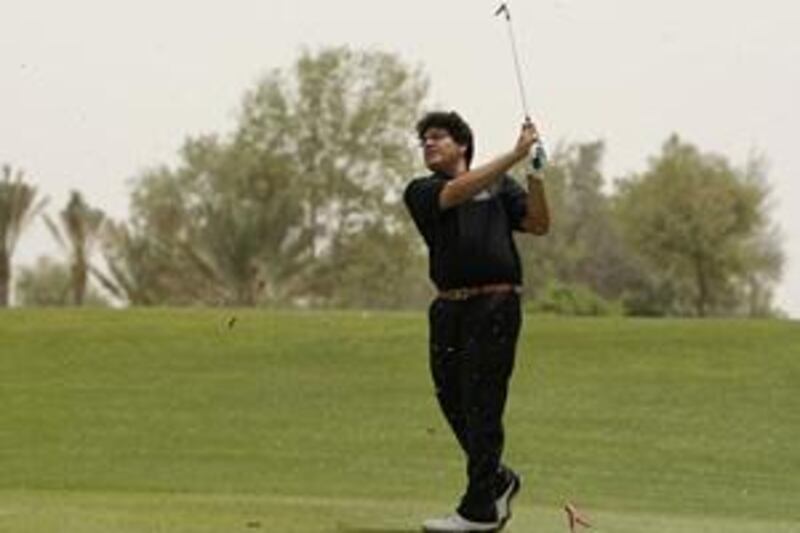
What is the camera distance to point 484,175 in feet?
21.3

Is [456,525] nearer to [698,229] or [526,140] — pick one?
[526,140]

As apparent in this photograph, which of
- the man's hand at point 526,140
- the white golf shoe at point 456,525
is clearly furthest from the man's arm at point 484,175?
the white golf shoe at point 456,525

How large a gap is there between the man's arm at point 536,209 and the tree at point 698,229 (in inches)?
1546

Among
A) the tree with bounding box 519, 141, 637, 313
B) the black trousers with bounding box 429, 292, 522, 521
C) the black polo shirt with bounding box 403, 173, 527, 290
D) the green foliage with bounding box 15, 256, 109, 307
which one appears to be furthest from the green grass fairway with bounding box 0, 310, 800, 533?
the tree with bounding box 519, 141, 637, 313

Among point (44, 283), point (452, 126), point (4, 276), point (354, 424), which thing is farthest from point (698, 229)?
point (452, 126)

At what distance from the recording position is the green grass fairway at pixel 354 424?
8.22 metres

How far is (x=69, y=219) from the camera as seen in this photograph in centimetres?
3369

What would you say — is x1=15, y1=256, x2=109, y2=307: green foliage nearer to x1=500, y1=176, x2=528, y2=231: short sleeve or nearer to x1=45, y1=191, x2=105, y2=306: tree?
x1=45, y1=191, x2=105, y2=306: tree

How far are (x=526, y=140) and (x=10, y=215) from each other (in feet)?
88.6

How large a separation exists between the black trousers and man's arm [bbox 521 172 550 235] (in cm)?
27

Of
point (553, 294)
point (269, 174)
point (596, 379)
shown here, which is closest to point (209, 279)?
point (553, 294)

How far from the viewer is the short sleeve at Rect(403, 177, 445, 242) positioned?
264 inches

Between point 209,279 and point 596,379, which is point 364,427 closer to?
point 596,379

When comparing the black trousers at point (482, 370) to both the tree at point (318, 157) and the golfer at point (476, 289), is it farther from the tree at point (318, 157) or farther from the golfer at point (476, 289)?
the tree at point (318, 157)
